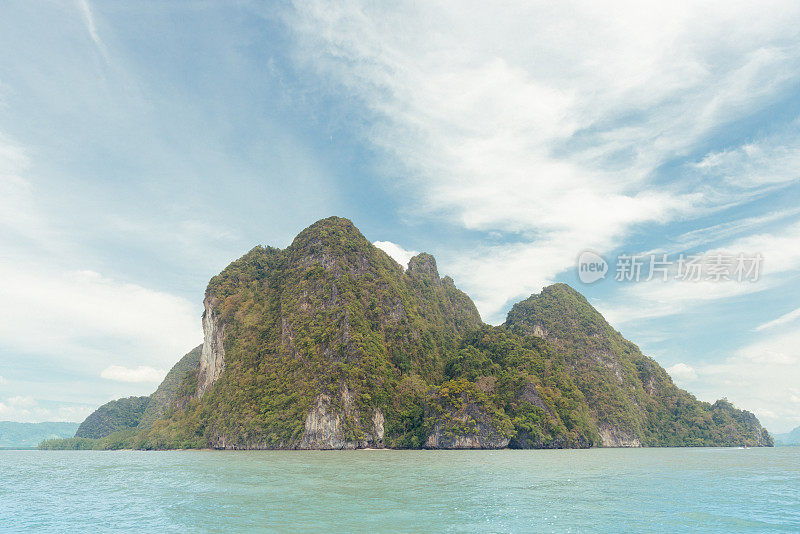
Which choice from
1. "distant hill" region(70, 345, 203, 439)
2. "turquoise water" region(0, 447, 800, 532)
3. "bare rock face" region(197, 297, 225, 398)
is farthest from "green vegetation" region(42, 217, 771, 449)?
"turquoise water" region(0, 447, 800, 532)

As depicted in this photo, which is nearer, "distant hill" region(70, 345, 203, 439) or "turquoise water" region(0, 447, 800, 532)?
"turquoise water" region(0, 447, 800, 532)

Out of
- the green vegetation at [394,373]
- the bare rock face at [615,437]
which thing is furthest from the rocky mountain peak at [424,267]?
the bare rock face at [615,437]

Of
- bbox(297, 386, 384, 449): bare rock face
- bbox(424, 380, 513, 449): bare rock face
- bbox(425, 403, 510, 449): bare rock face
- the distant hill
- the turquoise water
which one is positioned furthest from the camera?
the distant hill

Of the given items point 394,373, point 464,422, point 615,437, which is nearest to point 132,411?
point 394,373

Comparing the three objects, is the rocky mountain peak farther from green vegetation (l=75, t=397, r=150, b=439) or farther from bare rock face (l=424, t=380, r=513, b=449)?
green vegetation (l=75, t=397, r=150, b=439)

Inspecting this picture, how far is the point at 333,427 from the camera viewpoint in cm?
8381

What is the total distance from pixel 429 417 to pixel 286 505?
7139 cm

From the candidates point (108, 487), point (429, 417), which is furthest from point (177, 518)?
point (429, 417)

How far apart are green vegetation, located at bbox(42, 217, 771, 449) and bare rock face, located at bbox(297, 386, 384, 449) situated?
0.32m

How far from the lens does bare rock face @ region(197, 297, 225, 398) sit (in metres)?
107

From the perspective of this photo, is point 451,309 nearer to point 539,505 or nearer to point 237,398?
point 237,398

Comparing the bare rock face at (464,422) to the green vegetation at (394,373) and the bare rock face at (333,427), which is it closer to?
the green vegetation at (394,373)

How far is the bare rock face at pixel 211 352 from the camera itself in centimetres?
10681

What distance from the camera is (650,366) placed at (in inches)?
5802
